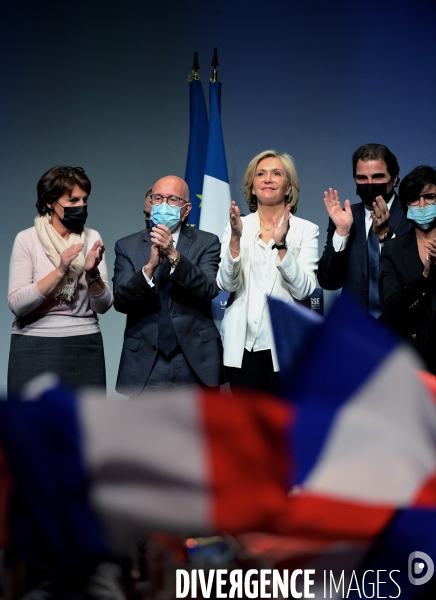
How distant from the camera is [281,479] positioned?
45 cm

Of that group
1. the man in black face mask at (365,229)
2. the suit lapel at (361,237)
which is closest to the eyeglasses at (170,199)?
the man in black face mask at (365,229)

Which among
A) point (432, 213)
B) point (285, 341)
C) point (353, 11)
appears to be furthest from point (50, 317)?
point (353, 11)

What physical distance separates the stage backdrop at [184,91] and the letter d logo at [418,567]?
4.34 m

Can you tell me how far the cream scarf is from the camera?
291 cm

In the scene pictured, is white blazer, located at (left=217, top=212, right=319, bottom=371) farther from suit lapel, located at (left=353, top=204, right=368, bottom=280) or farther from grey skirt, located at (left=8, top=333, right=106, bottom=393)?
grey skirt, located at (left=8, top=333, right=106, bottom=393)

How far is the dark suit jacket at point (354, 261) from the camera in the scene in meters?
3.05

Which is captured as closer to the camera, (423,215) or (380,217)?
(423,215)

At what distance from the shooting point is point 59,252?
9.61 feet

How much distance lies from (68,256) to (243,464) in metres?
2.44

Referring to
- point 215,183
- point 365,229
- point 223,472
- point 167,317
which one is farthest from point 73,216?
point 223,472

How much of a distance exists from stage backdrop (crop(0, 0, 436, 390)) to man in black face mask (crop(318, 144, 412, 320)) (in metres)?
1.68

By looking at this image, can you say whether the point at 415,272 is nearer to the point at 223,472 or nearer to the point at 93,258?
the point at 93,258

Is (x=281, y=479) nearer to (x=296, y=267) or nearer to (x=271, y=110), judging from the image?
(x=296, y=267)

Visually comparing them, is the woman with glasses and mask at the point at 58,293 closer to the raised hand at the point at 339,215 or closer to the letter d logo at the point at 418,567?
the raised hand at the point at 339,215
